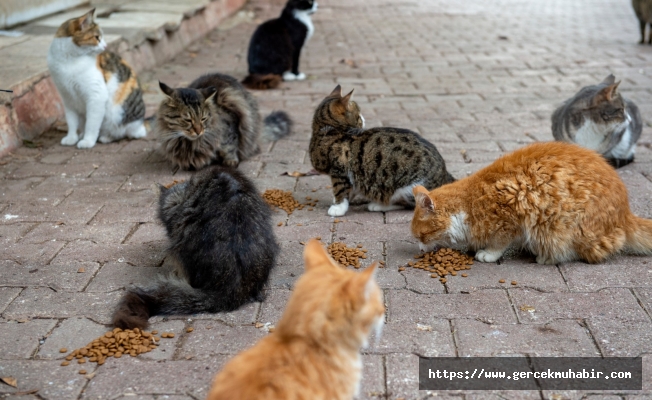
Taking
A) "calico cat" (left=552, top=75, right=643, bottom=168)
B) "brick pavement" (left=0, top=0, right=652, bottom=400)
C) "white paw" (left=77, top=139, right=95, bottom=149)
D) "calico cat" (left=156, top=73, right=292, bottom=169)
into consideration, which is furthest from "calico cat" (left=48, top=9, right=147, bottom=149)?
"calico cat" (left=552, top=75, right=643, bottom=168)

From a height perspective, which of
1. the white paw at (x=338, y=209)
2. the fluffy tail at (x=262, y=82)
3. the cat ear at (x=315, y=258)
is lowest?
the fluffy tail at (x=262, y=82)

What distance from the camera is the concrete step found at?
21.4 feet

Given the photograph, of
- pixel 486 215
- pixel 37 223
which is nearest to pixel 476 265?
pixel 486 215

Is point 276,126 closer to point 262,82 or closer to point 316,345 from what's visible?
point 262,82

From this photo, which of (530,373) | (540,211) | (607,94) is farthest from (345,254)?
(607,94)

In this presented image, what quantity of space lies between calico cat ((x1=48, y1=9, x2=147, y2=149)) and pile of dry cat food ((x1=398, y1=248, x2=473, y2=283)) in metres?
3.78

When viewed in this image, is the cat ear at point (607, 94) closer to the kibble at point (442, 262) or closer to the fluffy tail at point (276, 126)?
the kibble at point (442, 262)

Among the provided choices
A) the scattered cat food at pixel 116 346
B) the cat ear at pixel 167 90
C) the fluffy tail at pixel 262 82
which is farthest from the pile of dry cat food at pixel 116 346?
the fluffy tail at pixel 262 82

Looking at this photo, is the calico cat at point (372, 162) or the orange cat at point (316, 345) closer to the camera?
the orange cat at point (316, 345)

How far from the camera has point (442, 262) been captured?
417cm

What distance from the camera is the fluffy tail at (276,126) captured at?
683cm

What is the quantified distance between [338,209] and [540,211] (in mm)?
1589

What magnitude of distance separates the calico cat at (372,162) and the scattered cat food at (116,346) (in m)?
2.04

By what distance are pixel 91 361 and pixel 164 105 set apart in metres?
3.32
